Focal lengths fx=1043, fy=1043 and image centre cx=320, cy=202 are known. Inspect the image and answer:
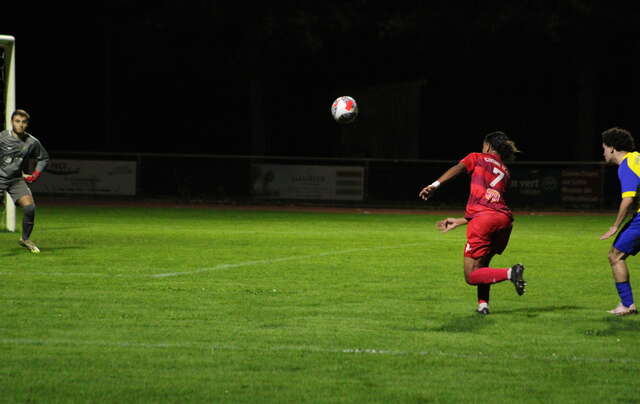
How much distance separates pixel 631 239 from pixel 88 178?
2627 cm

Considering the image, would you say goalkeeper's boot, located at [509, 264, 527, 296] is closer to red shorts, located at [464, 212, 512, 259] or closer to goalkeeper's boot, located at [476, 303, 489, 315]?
red shorts, located at [464, 212, 512, 259]

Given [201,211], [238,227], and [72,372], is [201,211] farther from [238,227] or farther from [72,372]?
[72,372]

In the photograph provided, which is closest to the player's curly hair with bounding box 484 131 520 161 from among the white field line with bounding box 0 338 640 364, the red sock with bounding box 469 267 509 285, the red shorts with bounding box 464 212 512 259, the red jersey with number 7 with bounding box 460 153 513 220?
the red jersey with number 7 with bounding box 460 153 513 220

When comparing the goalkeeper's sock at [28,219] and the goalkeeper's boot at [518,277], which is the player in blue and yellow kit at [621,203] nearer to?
the goalkeeper's boot at [518,277]

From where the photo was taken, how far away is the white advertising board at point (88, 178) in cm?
3384

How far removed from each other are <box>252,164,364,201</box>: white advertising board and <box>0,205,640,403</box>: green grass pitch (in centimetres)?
1631

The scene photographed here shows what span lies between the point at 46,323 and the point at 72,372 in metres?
2.14

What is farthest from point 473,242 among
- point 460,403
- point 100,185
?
point 100,185

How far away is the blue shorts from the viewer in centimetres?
1005

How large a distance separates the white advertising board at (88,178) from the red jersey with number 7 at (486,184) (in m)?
25.5

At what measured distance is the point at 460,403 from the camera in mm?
6426

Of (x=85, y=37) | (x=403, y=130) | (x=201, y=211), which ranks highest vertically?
(x=85, y=37)

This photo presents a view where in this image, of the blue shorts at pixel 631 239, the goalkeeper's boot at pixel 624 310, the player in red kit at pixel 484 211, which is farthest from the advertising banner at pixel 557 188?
the player in red kit at pixel 484 211

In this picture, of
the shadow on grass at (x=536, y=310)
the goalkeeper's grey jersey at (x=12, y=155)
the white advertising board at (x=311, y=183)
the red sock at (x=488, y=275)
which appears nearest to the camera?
the red sock at (x=488, y=275)
